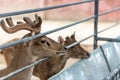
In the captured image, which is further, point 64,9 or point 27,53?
point 64,9

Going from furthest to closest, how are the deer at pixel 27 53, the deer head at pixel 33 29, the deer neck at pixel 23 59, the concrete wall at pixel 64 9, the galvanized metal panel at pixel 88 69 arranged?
the concrete wall at pixel 64 9 → the deer neck at pixel 23 59 → the deer at pixel 27 53 → the deer head at pixel 33 29 → the galvanized metal panel at pixel 88 69

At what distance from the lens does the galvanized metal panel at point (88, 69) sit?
264 cm

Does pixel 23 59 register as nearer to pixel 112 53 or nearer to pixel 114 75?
pixel 112 53

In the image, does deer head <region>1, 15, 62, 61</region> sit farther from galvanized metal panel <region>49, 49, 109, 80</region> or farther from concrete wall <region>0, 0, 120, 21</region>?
concrete wall <region>0, 0, 120, 21</region>

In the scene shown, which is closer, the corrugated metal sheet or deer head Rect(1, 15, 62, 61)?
the corrugated metal sheet

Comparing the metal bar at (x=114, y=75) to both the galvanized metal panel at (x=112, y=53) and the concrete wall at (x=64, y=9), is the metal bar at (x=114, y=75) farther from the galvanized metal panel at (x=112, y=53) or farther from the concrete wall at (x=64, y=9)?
the concrete wall at (x=64, y=9)

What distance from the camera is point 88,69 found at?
299cm

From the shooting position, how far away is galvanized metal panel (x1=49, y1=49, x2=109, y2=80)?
2.64 meters

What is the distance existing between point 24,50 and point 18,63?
15 cm

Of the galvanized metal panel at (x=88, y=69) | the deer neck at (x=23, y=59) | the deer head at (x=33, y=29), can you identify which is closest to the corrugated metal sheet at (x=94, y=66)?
the galvanized metal panel at (x=88, y=69)

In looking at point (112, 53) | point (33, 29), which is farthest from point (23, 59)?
point (112, 53)

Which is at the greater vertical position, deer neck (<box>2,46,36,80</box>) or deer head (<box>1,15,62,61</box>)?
deer head (<box>1,15,62,61</box>)

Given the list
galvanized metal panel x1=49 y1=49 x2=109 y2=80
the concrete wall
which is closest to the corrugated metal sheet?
galvanized metal panel x1=49 y1=49 x2=109 y2=80

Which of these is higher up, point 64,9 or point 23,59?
point 23,59
